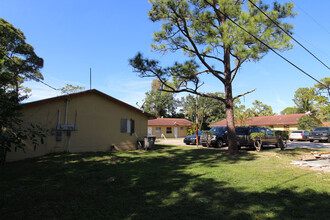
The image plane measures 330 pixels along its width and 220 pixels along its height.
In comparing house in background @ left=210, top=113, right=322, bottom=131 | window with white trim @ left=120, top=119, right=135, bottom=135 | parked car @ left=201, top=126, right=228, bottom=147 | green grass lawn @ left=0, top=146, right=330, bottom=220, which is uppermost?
house in background @ left=210, top=113, right=322, bottom=131

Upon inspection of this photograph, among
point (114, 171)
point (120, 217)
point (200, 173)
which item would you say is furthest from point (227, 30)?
point (120, 217)

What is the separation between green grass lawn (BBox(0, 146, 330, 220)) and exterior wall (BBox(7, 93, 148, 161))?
13.2 feet

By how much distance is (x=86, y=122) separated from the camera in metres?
13.2

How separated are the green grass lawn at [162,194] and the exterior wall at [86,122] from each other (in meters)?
4.04

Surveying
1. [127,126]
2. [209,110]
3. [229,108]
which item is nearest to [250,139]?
[229,108]

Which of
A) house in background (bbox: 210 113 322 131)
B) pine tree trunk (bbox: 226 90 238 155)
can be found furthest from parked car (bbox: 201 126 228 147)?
house in background (bbox: 210 113 322 131)

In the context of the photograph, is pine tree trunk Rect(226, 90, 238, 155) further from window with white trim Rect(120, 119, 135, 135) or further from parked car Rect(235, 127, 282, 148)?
window with white trim Rect(120, 119, 135, 135)

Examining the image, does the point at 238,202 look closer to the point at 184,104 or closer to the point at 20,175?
the point at 20,175

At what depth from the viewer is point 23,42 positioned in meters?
18.3

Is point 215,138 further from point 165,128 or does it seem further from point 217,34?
point 165,128

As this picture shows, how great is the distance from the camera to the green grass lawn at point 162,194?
3.95m

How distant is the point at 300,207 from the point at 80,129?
1190 cm

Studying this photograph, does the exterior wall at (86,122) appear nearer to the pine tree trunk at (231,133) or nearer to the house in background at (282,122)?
the pine tree trunk at (231,133)

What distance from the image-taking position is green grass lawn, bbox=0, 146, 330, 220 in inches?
155
